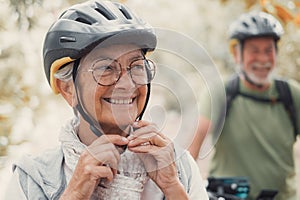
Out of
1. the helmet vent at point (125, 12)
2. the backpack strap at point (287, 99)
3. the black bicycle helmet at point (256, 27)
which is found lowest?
the backpack strap at point (287, 99)

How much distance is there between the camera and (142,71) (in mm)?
2852

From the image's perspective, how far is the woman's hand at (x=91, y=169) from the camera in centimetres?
269

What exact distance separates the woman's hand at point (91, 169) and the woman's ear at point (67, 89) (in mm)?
323

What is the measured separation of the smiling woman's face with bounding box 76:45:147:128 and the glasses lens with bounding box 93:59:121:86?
2 centimetres

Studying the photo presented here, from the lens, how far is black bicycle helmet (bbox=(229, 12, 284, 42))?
5.81 metres

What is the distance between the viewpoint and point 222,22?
1680 centimetres

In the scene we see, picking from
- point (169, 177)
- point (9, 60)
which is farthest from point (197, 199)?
point (9, 60)

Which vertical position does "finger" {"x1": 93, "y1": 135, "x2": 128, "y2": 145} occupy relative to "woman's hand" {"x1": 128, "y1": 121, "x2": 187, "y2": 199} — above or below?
above

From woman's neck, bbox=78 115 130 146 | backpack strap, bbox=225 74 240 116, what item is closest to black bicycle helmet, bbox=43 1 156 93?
woman's neck, bbox=78 115 130 146

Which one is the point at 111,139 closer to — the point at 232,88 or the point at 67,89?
the point at 67,89

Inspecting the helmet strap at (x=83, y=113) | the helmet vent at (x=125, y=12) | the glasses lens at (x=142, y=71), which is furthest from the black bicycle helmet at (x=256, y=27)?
the helmet strap at (x=83, y=113)

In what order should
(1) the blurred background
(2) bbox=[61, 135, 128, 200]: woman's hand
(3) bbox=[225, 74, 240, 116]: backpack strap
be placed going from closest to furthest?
(2) bbox=[61, 135, 128, 200]: woman's hand → (1) the blurred background → (3) bbox=[225, 74, 240, 116]: backpack strap

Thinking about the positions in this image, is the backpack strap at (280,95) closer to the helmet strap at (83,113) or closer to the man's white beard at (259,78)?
the man's white beard at (259,78)

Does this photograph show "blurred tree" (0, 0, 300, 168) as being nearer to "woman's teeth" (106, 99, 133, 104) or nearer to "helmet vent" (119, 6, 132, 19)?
"helmet vent" (119, 6, 132, 19)
